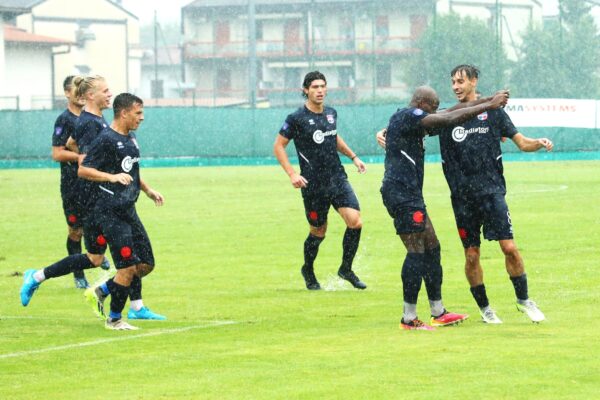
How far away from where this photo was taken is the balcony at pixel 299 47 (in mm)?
73125

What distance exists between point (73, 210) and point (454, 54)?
48.5 metres

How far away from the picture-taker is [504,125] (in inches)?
441

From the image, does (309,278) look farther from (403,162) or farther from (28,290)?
(403,162)

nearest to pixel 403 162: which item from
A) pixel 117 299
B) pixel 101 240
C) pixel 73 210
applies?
pixel 117 299

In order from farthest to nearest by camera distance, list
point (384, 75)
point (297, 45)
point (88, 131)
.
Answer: point (297, 45) < point (384, 75) < point (88, 131)

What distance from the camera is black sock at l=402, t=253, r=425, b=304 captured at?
428 inches

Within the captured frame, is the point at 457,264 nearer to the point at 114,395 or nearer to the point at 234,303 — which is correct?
the point at 234,303

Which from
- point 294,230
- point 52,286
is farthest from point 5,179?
point 52,286

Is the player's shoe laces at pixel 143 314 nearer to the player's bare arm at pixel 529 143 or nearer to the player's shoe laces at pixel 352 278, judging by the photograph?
the player's shoe laces at pixel 352 278

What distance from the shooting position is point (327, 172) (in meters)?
14.5

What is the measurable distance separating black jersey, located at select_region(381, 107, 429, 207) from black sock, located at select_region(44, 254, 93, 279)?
10.3 feet

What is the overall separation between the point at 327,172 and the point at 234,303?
6.84 ft

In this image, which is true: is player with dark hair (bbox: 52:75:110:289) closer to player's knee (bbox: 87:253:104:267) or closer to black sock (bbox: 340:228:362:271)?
player's knee (bbox: 87:253:104:267)

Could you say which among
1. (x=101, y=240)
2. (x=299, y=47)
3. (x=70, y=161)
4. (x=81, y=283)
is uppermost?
(x=299, y=47)
